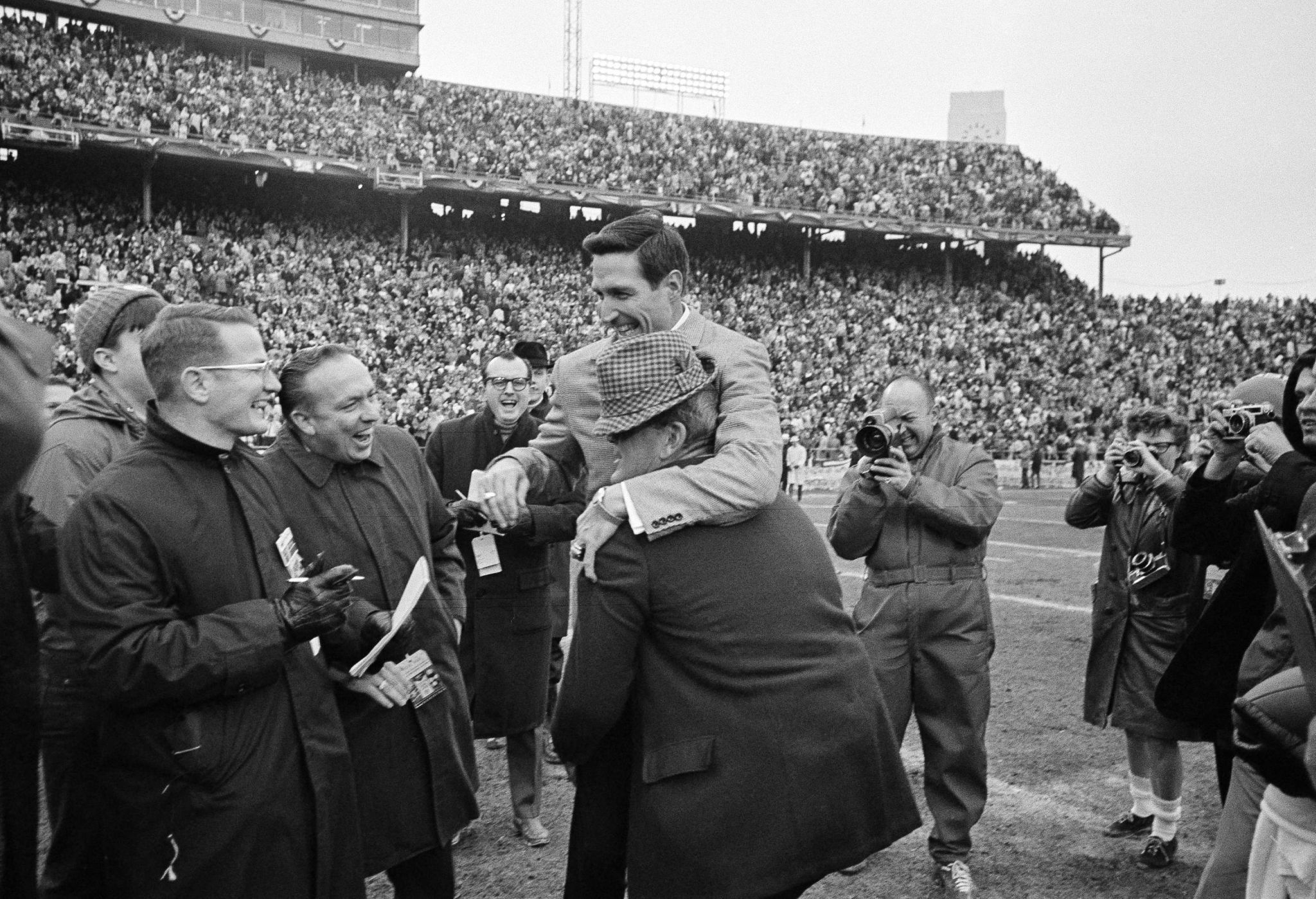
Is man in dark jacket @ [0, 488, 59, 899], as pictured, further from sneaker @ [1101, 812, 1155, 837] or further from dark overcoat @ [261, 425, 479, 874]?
sneaker @ [1101, 812, 1155, 837]

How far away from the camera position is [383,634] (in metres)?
2.78

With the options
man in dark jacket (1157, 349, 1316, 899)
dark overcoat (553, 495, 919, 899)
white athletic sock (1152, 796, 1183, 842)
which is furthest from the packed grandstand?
dark overcoat (553, 495, 919, 899)

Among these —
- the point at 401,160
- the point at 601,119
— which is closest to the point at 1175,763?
the point at 401,160

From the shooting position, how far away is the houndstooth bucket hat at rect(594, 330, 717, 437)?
2178 mm

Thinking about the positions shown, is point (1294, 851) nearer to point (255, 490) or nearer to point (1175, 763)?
point (1175, 763)

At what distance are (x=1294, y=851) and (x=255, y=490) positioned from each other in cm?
274

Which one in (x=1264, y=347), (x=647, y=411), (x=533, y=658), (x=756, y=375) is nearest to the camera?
(x=647, y=411)

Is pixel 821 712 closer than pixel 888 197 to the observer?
Yes

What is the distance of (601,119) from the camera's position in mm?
38719

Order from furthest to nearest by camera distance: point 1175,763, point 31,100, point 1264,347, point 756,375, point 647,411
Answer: point 1264,347
point 31,100
point 1175,763
point 756,375
point 647,411

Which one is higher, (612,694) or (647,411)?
(647,411)

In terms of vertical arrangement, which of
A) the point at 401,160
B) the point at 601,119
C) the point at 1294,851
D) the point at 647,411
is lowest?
the point at 1294,851

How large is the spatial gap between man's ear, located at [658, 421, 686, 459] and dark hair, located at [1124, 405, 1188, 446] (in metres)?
3.34

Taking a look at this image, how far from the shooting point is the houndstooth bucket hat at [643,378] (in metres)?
2.18
